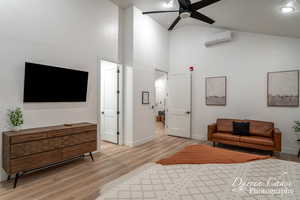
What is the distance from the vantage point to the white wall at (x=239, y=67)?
160 inches

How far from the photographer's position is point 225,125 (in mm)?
4582

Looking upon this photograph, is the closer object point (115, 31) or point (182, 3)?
point (182, 3)

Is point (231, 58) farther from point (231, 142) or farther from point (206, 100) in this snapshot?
point (231, 142)

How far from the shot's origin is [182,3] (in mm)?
2680

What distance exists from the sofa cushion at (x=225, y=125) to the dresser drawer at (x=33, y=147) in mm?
4080

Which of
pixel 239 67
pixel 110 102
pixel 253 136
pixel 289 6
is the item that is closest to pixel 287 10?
pixel 289 6

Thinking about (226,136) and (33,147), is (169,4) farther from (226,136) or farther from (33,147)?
(33,147)

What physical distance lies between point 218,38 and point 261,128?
2.85 meters

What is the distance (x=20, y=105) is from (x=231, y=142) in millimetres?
4704

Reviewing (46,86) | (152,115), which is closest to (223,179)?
(46,86)

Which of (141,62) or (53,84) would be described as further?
(141,62)

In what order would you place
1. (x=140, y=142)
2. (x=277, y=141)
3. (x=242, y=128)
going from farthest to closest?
(x=140, y=142), (x=242, y=128), (x=277, y=141)

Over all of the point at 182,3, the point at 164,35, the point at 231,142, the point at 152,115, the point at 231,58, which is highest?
the point at 164,35

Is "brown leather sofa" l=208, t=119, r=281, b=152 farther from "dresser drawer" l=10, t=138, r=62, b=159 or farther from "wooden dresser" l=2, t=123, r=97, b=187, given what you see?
"dresser drawer" l=10, t=138, r=62, b=159
